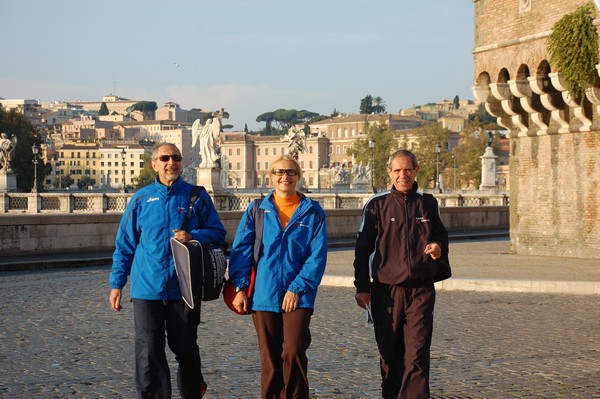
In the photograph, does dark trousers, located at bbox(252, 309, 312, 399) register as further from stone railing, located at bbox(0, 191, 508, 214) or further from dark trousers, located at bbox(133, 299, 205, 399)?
stone railing, located at bbox(0, 191, 508, 214)

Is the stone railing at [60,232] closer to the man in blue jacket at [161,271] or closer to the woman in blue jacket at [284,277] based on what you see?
the man in blue jacket at [161,271]

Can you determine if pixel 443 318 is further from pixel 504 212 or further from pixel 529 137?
pixel 504 212

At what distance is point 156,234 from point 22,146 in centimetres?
7978

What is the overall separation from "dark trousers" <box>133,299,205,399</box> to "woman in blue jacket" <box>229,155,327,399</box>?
1.31 ft

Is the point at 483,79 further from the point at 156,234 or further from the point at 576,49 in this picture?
the point at 156,234

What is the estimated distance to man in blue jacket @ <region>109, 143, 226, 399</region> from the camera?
6.70m

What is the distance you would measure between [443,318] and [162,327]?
6017 mm

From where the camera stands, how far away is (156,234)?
6.79 meters

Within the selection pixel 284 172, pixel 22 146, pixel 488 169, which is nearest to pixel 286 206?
pixel 284 172

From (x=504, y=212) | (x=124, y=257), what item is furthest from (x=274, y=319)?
(x=504, y=212)

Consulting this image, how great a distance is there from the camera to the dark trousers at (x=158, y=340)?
6703mm

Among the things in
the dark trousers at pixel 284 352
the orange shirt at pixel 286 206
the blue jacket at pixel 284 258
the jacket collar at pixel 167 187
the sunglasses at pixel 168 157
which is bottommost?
the dark trousers at pixel 284 352

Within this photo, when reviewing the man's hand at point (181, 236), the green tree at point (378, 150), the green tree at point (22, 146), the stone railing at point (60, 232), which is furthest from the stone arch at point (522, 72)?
the green tree at point (378, 150)

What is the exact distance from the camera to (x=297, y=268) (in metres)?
6.59
